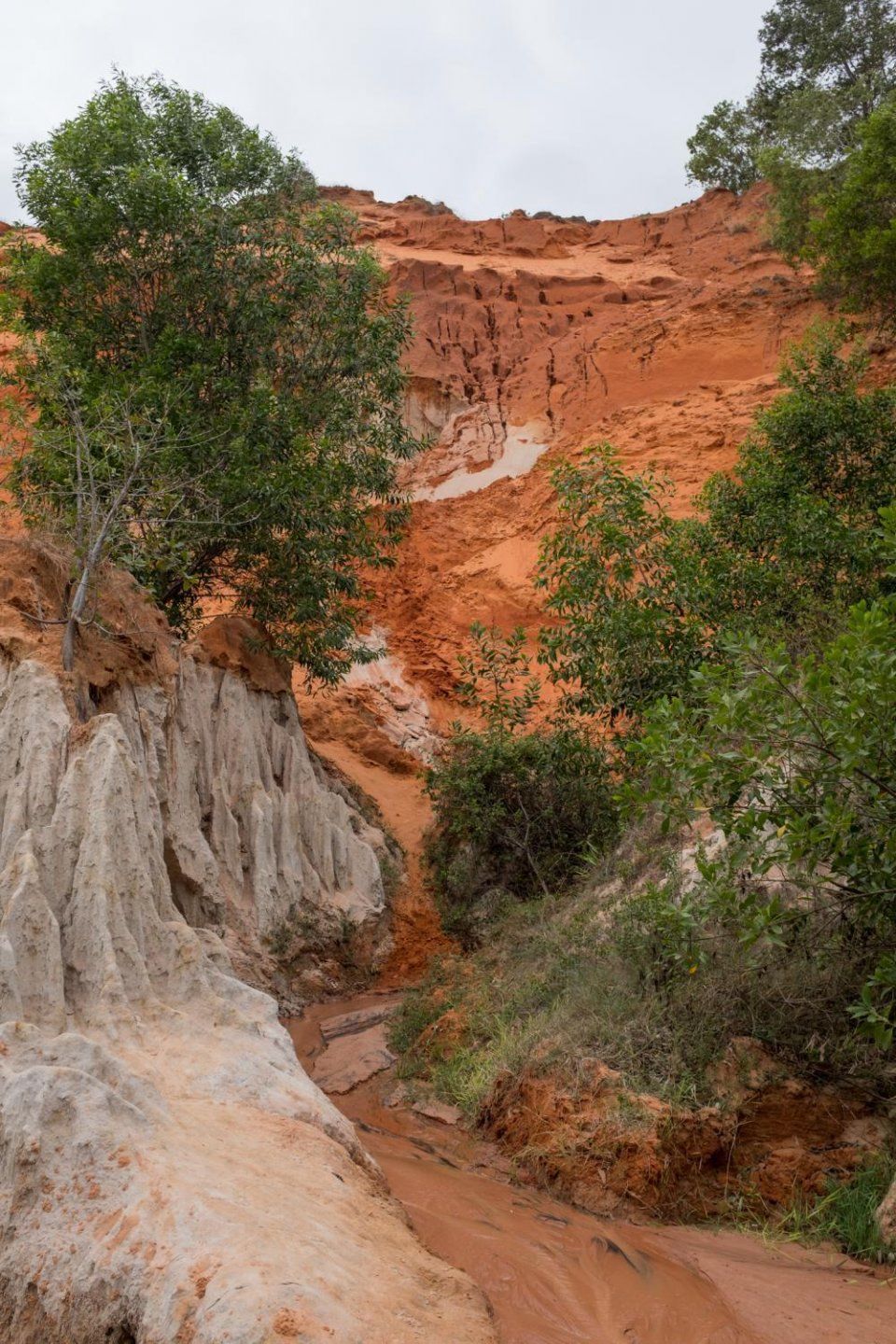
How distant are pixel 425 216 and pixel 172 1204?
32.6 m

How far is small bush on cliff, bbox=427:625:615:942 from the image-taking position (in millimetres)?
11172

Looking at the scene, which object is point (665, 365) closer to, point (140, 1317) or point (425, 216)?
point (425, 216)

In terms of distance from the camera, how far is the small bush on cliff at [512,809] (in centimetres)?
1117

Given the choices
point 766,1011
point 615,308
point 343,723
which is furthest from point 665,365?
point 766,1011

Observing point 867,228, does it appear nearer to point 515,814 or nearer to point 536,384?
point 536,384

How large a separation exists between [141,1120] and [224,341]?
954 centimetres

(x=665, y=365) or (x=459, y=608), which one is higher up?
(x=665, y=365)

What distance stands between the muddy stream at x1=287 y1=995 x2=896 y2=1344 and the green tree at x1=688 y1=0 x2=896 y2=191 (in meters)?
20.3

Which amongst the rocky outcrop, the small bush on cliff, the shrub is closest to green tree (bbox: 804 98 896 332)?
the small bush on cliff

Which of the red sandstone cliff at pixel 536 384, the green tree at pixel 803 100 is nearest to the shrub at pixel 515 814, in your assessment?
the red sandstone cliff at pixel 536 384

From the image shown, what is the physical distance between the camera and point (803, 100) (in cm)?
2242

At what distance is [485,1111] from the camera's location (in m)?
6.61

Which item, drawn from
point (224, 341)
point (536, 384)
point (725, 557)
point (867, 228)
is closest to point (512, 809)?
point (725, 557)

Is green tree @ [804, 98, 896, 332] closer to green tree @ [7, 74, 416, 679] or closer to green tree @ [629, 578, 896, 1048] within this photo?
green tree @ [7, 74, 416, 679]
